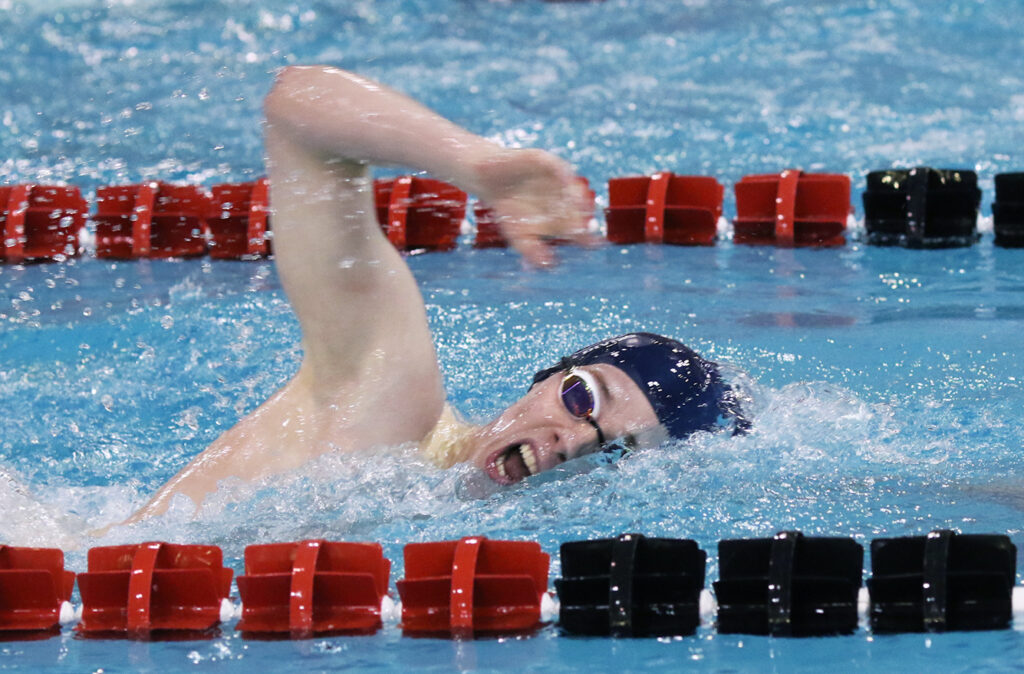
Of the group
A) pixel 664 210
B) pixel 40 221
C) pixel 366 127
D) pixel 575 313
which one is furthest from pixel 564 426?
pixel 40 221

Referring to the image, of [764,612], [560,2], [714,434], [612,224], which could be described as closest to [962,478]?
[714,434]

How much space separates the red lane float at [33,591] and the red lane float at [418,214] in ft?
8.54

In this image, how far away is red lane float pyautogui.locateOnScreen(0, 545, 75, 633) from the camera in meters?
2.04

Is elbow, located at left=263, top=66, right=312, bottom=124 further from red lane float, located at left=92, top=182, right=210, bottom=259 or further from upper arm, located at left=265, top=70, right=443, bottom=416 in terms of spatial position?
red lane float, located at left=92, top=182, right=210, bottom=259

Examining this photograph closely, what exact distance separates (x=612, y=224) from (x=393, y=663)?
2979 millimetres

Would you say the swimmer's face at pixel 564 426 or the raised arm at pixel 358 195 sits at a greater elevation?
the raised arm at pixel 358 195

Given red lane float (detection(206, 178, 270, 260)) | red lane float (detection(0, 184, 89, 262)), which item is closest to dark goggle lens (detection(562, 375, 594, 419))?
red lane float (detection(206, 178, 270, 260))

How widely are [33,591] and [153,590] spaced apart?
205mm

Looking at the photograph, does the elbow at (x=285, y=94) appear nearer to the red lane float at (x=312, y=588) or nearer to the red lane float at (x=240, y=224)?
the red lane float at (x=312, y=588)

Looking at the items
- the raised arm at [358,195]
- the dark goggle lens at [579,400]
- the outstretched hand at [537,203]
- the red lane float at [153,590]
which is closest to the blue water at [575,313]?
the red lane float at [153,590]

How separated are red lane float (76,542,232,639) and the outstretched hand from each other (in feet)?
2.68

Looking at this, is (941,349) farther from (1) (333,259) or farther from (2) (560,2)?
(2) (560,2)

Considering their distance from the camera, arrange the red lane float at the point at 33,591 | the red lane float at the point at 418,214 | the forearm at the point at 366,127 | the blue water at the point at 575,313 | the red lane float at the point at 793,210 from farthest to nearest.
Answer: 1. the red lane float at the point at 418,214
2. the red lane float at the point at 793,210
3. the blue water at the point at 575,313
4. the red lane float at the point at 33,591
5. the forearm at the point at 366,127

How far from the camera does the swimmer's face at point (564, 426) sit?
92.8 inches
